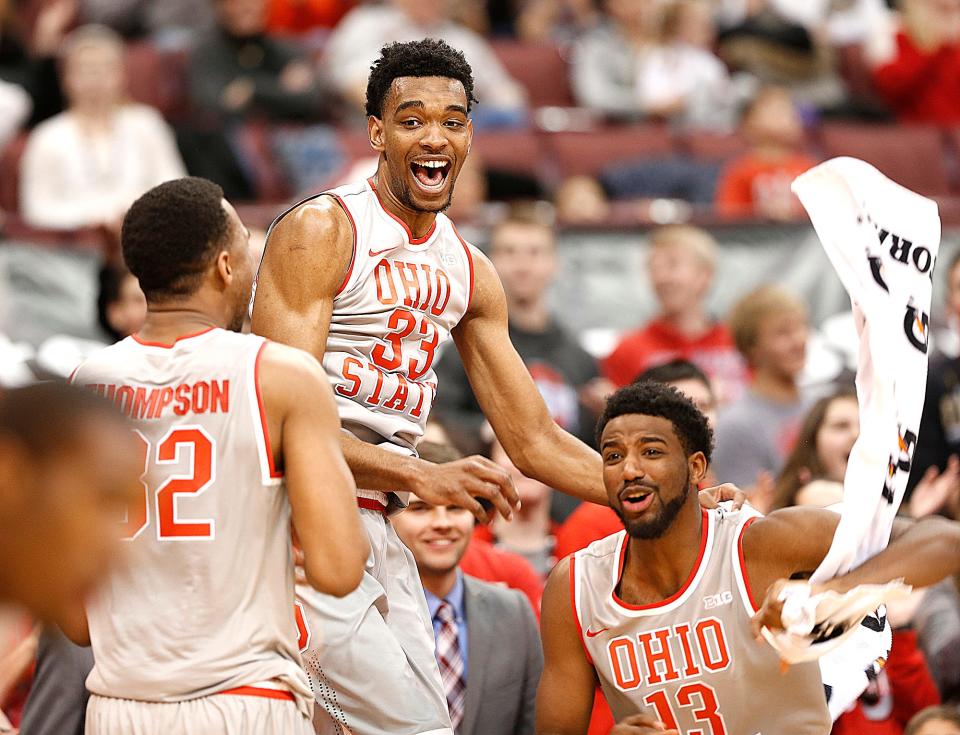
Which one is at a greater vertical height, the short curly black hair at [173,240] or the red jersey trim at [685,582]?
the short curly black hair at [173,240]

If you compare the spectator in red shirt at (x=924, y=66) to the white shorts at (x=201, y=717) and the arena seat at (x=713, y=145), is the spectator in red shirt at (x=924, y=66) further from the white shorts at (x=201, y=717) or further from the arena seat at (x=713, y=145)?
the white shorts at (x=201, y=717)

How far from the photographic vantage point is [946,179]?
11.6 meters

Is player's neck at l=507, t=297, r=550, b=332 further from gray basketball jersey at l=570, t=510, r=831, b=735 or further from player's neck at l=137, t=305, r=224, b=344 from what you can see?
player's neck at l=137, t=305, r=224, b=344

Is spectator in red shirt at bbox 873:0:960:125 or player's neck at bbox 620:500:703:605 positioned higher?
spectator in red shirt at bbox 873:0:960:125

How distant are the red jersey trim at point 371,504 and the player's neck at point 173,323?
0.84 m

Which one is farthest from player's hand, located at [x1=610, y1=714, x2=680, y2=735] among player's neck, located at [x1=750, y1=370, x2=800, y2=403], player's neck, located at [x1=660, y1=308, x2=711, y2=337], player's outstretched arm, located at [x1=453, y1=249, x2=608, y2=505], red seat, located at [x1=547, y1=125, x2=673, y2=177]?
red seat, located at [x1=547, y1=125, x2=673, y2=177]

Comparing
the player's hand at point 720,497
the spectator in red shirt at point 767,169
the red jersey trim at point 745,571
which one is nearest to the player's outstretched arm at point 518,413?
the player's hand at point 720,497

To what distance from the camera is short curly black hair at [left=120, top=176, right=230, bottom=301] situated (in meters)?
3.99

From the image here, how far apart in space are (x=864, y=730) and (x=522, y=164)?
5513 mm

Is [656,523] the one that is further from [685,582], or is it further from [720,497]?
[720,497]


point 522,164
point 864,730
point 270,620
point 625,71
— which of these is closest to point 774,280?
point 522,164

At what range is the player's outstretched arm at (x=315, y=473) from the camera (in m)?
3.73

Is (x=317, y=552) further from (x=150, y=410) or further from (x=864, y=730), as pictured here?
(x=864, y=730)

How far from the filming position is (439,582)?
19.0 ft
